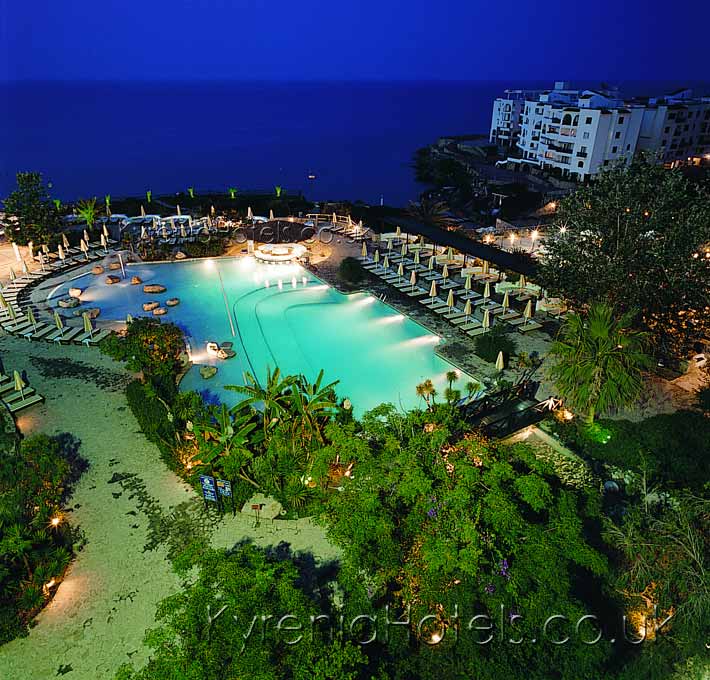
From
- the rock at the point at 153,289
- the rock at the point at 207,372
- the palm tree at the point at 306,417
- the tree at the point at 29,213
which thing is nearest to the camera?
the palm tree at the point at 306,417

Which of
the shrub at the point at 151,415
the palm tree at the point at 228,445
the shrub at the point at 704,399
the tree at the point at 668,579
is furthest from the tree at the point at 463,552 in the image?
the shrub at the point at 704,399

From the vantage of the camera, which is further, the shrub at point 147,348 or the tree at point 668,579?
the shrub at point 147,348

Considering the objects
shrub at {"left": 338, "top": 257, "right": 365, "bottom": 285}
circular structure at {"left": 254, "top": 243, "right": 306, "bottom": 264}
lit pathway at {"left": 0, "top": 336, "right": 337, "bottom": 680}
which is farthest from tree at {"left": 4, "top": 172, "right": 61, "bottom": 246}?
shrub at {"left": 338, "top": 257, "right": 365, "bottom": 285}

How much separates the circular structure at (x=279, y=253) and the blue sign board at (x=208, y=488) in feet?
56.6

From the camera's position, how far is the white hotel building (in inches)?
2350

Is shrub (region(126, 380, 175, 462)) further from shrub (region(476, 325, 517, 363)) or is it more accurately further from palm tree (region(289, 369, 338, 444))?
shrub (region(476, 325, 517, 363))

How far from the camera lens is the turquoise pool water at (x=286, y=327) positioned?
55.3 ft

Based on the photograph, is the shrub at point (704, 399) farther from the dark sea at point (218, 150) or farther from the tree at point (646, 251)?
the dark sea at point (218, 150)

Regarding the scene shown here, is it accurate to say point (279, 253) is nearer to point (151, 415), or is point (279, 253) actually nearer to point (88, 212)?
point (88, 212)

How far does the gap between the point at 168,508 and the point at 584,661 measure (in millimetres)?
8638

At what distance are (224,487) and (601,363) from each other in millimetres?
9790

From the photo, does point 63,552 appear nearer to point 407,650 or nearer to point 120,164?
point 407,650

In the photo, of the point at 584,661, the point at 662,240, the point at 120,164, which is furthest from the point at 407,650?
the point at 120,164

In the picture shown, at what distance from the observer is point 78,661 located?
841cm
